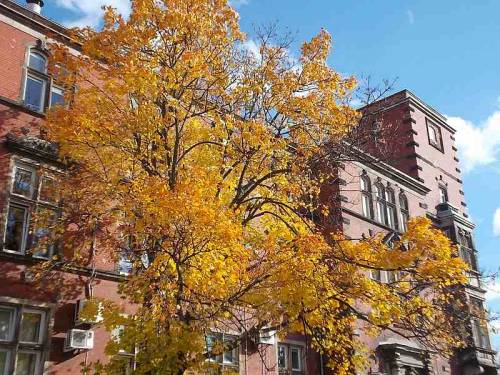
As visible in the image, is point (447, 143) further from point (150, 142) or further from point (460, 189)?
point (150, 142)

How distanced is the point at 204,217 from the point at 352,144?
6.03 m

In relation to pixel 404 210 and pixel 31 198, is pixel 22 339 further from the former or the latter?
pixel 404 210

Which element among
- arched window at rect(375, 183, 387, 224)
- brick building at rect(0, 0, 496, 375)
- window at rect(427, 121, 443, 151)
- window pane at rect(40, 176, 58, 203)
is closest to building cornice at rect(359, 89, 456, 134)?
window at rect(427, 121, 443, 151)

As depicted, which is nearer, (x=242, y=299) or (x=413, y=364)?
(x=242, y=299)

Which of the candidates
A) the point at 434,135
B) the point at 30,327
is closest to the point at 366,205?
the point at 434,135

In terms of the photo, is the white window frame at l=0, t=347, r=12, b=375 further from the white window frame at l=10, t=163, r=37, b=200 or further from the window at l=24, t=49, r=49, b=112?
the window at l=24, t=49, r=49, b=112

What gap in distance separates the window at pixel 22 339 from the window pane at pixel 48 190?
3027 millimetres

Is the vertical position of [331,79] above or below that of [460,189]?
below

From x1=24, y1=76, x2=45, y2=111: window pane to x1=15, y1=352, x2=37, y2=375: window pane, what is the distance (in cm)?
713

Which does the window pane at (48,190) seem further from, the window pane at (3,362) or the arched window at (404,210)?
the arched window at (404,210)

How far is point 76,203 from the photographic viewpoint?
14227mm

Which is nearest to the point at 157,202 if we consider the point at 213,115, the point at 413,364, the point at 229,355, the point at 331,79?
the point at 213,115

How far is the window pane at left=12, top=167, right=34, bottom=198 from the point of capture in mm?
15826

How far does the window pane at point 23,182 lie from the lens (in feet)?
51.9
